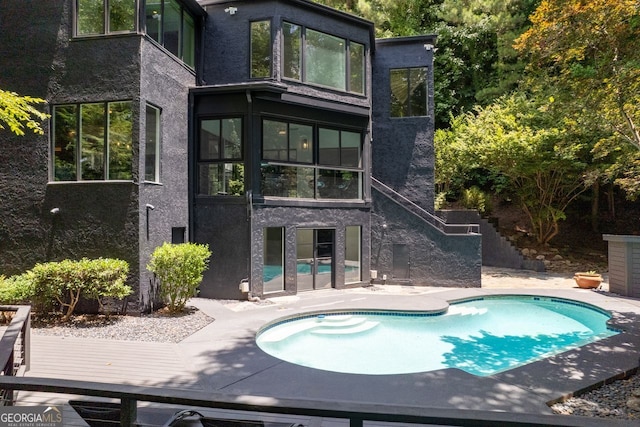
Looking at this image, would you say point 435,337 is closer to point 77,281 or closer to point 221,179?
point 221,179

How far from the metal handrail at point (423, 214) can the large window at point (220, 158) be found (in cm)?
499

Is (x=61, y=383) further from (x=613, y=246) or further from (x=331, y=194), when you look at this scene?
(x=613, y=246)

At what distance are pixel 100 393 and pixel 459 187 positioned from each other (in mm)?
20948

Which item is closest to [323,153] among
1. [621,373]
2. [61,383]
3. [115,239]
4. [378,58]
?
[378,58]

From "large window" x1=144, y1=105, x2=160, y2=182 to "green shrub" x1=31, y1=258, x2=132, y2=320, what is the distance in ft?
7.58

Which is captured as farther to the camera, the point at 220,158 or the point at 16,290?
the point at 220,158

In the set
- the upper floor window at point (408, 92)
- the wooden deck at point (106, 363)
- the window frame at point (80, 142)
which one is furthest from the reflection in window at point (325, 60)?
the wooden deck at point (106, 363)

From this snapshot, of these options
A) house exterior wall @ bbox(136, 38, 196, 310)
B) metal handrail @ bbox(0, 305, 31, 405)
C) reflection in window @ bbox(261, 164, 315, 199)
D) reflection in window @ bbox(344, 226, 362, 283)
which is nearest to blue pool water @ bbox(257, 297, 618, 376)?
reflection in window @ bbox(344, 226, 362, 283)

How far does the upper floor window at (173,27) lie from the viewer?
922cm

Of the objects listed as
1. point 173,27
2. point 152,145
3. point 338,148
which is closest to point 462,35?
point 338,148

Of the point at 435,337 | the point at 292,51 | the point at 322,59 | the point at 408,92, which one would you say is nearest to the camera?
the point at 435,337

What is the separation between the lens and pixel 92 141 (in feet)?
28.8

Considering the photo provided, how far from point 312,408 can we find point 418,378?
4.12m

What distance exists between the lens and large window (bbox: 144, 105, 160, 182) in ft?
29.7
